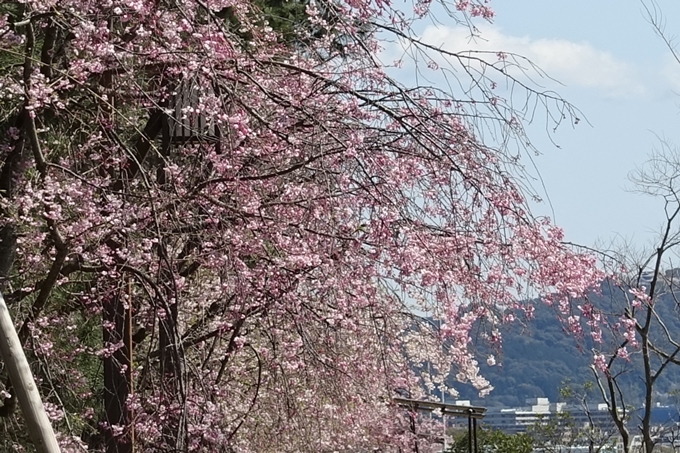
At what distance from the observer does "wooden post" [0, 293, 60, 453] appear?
2436 mm

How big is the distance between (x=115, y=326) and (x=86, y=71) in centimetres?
A: 143

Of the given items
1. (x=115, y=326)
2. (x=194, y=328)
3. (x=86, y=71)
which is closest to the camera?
(x=86, y=71)

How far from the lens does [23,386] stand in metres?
2.47

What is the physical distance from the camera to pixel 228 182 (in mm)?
4973

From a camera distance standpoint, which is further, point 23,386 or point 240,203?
point 240,203

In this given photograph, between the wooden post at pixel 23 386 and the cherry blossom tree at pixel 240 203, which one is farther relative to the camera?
the cherry blossom tree at pixel 240 203

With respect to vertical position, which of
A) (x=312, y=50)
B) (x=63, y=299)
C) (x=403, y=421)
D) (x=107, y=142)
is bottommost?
(x=403, y=421)

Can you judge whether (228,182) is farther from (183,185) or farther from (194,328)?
(194,328)

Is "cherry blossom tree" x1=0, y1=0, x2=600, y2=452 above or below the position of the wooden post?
above

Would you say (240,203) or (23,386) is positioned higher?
(240,203)

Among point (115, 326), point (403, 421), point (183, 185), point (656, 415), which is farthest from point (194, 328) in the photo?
point (656, 415)

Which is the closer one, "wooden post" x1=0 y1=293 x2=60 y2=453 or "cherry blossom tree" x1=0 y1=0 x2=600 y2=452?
"wooden post" x1=0 y1=293 x2=60 y2=453

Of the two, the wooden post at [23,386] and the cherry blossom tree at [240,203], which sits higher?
the cherry blossom tree at [240,203]

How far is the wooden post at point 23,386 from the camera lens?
244 cm
